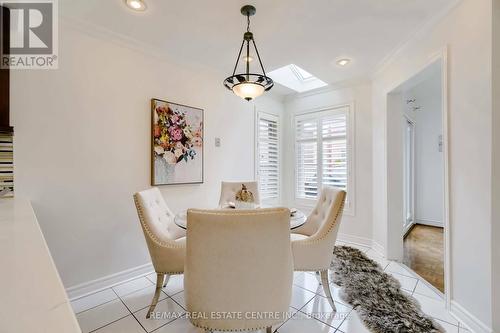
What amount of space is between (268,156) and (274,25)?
7.90 ft

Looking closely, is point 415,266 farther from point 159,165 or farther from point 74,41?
point 74,41

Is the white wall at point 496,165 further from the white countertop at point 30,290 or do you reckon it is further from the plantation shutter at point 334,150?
the white countertop at point 30,290

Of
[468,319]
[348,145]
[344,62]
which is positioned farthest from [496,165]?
[348,145]

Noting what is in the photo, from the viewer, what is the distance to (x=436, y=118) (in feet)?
16.2

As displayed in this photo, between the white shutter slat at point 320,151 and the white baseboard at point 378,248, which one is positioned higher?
the white shutter slat at point 320,151

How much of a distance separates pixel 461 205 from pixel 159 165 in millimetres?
2972

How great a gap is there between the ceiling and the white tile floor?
8.73 feet

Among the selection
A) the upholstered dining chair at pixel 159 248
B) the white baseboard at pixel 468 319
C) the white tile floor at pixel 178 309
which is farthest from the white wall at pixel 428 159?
the upholstered dining chair at pixel 159 248

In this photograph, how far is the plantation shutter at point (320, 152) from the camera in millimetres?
3945

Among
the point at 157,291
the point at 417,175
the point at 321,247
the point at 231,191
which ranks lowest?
the point at 157,291

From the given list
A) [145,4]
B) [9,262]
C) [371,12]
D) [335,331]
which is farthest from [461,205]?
[145,4]

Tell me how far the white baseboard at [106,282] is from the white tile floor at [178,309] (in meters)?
0.05

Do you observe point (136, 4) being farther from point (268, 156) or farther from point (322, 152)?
point (322, 152)

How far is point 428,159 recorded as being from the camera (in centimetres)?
507
